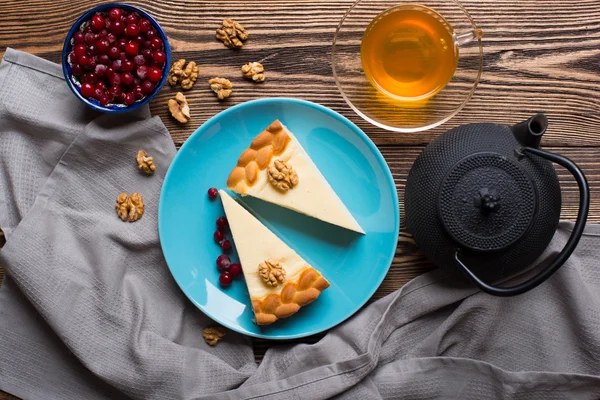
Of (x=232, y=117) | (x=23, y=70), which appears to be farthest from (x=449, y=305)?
(x=23, y=70)

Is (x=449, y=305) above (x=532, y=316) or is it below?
below

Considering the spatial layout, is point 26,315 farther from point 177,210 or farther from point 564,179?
point 564,179

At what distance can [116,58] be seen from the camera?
1503 mm

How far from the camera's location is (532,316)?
154cm

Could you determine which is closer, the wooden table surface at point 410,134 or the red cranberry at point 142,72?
the red cranberry at point 142,72

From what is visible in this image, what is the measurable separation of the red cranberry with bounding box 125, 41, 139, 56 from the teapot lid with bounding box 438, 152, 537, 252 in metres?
0.83

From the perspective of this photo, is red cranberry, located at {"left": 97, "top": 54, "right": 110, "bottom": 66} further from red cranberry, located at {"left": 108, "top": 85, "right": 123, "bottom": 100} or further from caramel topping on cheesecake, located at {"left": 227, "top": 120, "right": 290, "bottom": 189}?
caramel topping on cheesecake, located at {"left": 227, "top": 120, "right": 290, "bottom": 189}

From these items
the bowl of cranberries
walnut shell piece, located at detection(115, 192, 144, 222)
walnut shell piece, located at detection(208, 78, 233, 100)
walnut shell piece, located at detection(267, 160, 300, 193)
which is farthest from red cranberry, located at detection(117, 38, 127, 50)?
walnut shell piece, located at detection(267, 160, 300, 193)

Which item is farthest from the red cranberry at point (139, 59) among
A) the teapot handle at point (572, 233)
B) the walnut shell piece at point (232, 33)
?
the teapot handle at point (572, 233)

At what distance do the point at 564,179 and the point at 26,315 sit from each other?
4.77 feet

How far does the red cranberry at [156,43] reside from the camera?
4.96 ft

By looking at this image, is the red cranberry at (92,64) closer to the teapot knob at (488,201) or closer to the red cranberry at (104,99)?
the red cranberry at (104,99)

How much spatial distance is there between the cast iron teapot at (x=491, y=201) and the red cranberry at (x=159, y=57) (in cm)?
69

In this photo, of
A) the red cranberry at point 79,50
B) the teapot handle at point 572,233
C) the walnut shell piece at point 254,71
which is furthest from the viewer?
the walnut shell piece at point 254,71
